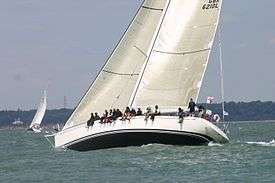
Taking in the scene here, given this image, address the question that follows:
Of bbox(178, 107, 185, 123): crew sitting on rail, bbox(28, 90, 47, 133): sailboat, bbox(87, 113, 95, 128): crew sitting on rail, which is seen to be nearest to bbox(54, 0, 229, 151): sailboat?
bbox(178, 107, 185, 123): crew sitting on rail

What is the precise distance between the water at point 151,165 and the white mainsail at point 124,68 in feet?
9.97

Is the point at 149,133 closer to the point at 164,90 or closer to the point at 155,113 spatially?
the point at 155,113

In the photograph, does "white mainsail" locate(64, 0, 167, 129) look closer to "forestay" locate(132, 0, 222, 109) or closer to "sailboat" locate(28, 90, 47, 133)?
"forestay" locate(132, 0, 222, 109)

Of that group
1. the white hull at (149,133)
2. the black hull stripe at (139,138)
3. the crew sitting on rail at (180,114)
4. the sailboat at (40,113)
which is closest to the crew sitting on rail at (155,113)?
the white hull at (149,133)

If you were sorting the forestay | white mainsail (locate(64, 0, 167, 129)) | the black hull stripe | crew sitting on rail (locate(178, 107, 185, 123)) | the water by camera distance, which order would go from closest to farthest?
the water
crew sitting on rail (locate(178, 107, 185, 123))
the black hull stripe
the forestay
white mainsail (locate(64, 0, 167, 129))

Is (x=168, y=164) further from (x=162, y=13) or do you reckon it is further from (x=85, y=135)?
(x=162, y=13)

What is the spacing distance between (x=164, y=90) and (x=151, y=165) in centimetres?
885

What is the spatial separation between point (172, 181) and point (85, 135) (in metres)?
13.3

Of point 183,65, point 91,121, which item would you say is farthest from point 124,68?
point 91,121

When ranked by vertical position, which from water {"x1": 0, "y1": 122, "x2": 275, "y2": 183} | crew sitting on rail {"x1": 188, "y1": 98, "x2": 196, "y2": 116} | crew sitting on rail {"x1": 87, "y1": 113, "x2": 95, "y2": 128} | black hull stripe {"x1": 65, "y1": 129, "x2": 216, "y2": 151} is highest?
crew sitting on rail {"x1": 188, "y1": 98, "x2": 196, "y2": 116}

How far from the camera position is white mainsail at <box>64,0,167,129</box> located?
44031mm

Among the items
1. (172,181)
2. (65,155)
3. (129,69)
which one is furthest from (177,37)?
(172,181)

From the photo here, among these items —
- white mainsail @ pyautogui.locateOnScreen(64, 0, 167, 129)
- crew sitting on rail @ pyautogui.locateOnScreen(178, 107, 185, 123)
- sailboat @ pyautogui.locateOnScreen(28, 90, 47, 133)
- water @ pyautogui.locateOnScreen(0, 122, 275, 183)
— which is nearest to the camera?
water @ pyautogui.locateOnScreen(0, 122, 275, 183)

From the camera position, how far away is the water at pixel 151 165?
2969 centimetres
